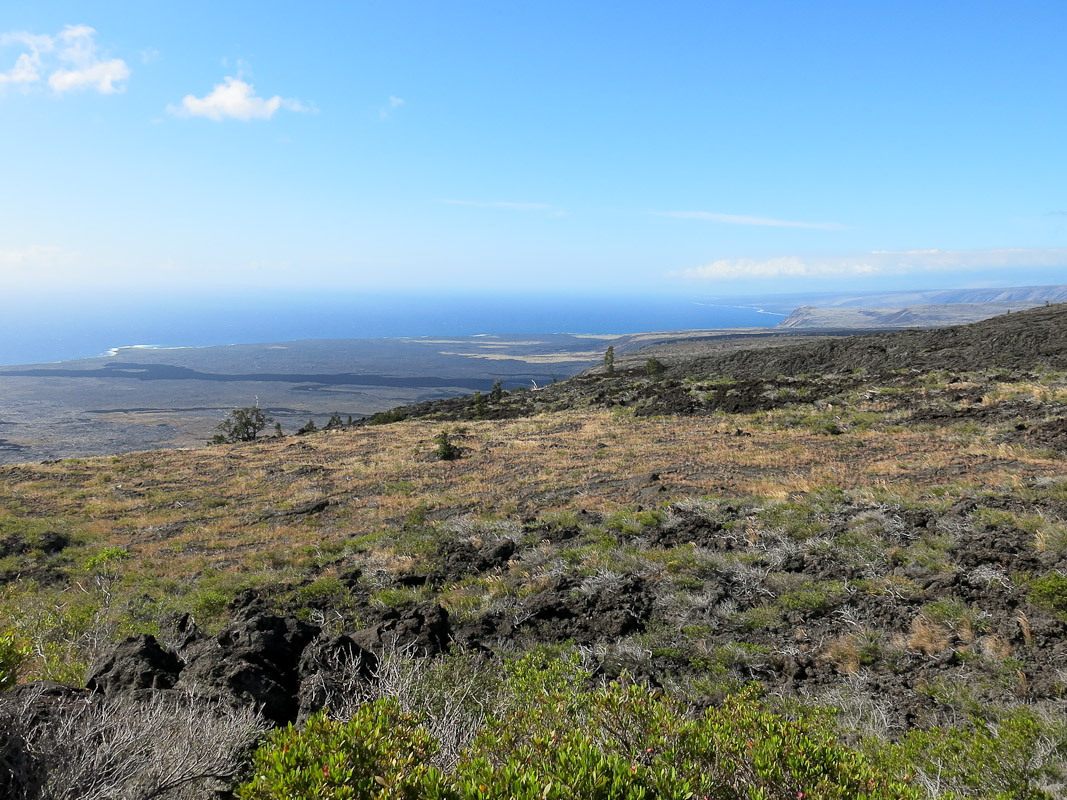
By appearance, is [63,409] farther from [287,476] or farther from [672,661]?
[672,661]

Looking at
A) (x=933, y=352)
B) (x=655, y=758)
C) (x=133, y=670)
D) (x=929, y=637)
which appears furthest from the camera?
(x=933, y=352)

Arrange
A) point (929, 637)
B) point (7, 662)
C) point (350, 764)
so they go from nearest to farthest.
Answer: point (350, 764) < point (7, 662) < point (929, 637)

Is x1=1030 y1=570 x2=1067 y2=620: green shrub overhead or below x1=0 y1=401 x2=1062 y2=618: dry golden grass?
overhead

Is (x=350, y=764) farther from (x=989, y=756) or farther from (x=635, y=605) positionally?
(x=635, y=605)

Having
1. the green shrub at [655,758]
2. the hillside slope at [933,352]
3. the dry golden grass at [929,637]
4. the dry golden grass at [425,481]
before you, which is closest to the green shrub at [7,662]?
the green shrub at [655,758]

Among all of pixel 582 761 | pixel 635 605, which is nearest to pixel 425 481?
pixel 635 605

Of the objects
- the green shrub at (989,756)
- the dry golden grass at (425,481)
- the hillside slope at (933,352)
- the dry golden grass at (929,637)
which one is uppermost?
the hillside slope at (933,352)

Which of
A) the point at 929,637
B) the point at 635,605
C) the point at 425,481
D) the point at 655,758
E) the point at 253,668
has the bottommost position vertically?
the point at 425,481

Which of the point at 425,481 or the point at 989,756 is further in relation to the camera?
the point at 425,481

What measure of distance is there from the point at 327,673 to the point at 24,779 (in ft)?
8.33

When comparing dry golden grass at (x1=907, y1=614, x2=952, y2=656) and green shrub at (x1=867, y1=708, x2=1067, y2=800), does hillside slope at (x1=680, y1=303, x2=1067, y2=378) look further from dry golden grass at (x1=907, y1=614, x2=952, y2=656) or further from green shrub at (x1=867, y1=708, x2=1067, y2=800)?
green shrub at (x1=867, y1=708, x2=1067, y2=800)

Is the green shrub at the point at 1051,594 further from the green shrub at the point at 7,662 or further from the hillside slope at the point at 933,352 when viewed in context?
the hillside slope at the point at 933,352

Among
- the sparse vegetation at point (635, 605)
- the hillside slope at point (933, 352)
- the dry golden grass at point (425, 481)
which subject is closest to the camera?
the sparse vegetation at point (635, 605)

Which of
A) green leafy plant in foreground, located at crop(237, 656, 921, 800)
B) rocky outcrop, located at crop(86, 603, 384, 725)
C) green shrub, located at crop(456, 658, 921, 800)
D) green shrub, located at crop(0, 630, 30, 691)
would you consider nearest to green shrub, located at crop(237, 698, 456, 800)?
green leafy plant in foreground, located at crop(237, 656, 921, 800)
